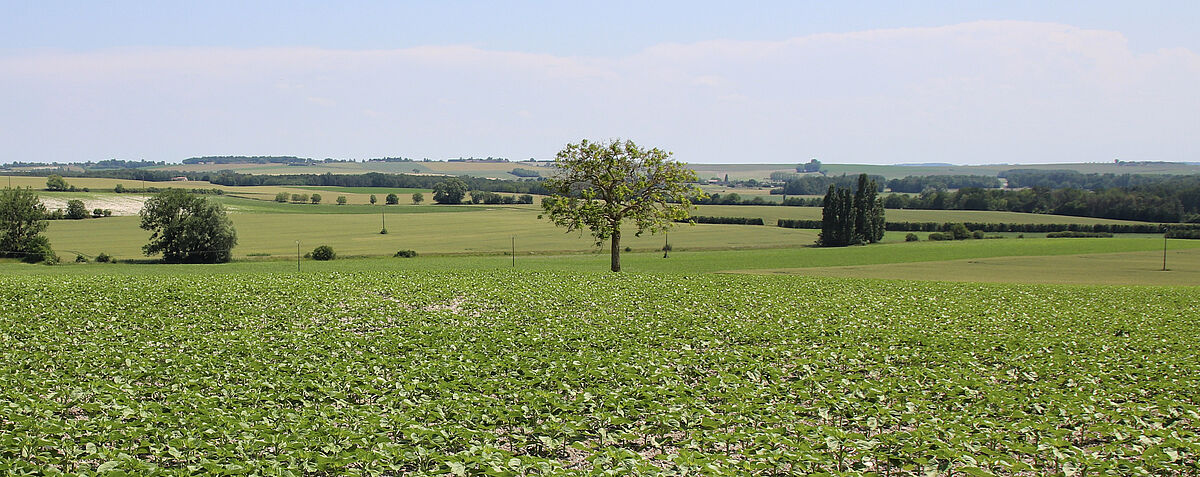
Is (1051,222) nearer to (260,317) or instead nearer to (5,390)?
(260,317)

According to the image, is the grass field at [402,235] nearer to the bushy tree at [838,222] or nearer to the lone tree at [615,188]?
the bushy tree at [838,222]

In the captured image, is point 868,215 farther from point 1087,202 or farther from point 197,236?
point 197,236

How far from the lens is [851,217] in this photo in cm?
→ 9425

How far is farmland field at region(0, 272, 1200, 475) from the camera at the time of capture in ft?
35.6

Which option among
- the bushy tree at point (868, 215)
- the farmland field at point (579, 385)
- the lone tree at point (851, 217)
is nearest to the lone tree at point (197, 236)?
the farmland field at point (579, 385)

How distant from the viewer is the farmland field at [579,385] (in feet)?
35.6

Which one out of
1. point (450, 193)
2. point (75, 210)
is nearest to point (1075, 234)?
point (450, 193)

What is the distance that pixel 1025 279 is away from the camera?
167 feet

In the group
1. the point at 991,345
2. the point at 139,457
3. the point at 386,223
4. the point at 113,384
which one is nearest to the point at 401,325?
the point at 113,384

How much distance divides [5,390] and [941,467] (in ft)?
46.6

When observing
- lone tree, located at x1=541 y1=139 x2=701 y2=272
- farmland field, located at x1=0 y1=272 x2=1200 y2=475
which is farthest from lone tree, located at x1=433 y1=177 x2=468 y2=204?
farmland field, located at x1=0 y1=272 x2=1200 y2=475

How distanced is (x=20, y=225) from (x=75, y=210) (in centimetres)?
3915

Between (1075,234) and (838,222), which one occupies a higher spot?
(838,222)

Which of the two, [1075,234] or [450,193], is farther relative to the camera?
[450,193]
